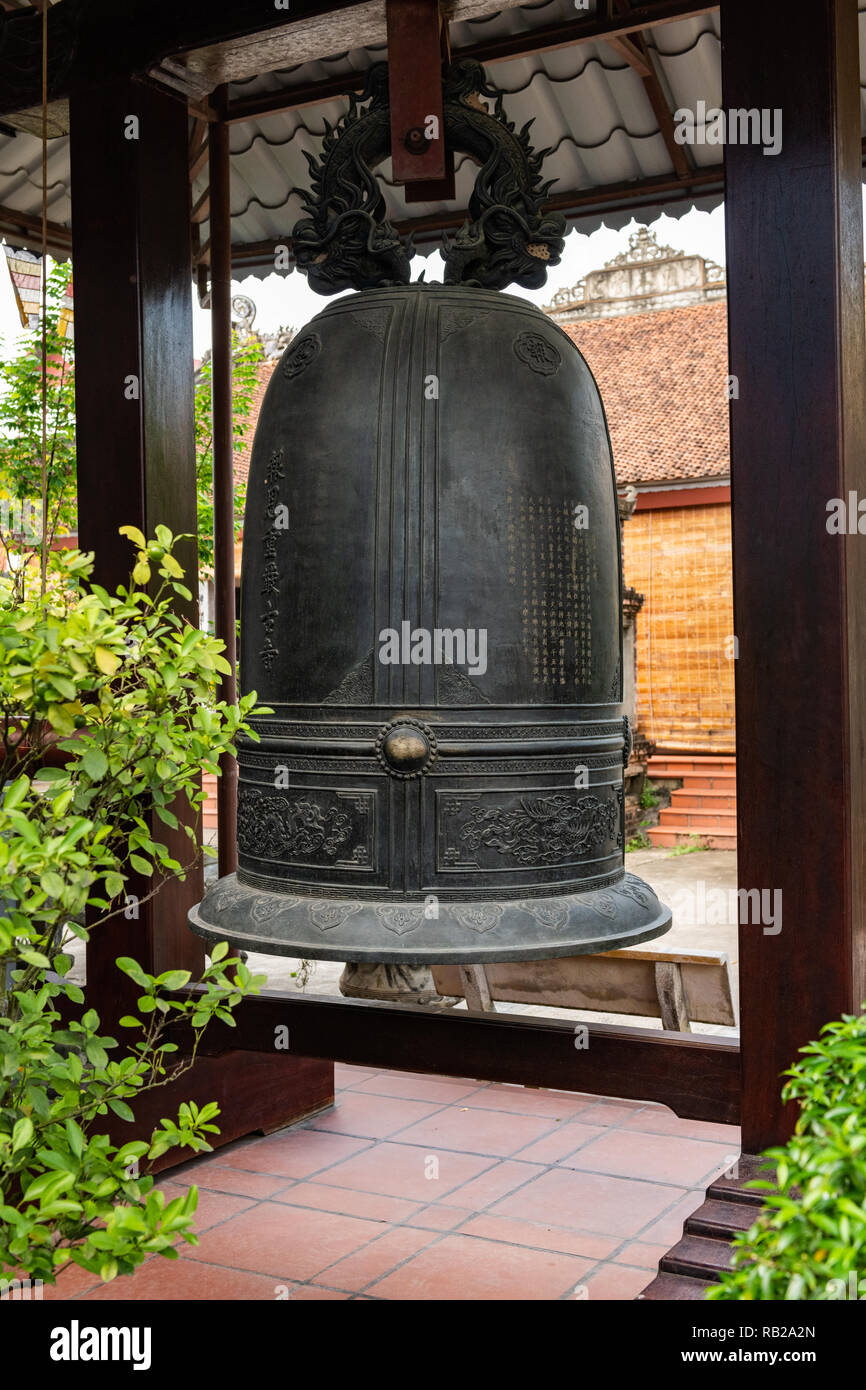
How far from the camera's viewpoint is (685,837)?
51.7 ft

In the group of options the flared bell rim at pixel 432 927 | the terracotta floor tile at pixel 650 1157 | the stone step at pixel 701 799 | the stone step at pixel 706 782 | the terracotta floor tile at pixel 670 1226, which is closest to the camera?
the flared bell rim at pixel 432 927

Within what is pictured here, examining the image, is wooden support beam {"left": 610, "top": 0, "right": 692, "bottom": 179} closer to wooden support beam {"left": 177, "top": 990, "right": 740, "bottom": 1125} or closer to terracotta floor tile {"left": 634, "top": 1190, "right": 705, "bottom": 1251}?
wooden support beam {"left": 177, "top": 990, "right": 740, "bottom": 1125}

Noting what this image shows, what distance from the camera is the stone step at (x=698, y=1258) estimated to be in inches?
95.7

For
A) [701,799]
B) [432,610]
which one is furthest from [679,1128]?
[701,799]

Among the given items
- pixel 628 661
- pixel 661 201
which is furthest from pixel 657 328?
pixel 661 201

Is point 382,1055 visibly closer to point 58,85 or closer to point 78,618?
point 78,618

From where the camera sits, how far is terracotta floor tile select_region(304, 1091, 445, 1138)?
14.9 feet

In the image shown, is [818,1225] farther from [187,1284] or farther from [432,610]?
[187,1284]

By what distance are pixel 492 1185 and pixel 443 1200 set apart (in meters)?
0.21

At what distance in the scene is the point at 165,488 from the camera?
3.54m

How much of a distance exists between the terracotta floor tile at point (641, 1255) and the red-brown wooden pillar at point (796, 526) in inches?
37.5

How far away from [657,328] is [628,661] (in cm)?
665

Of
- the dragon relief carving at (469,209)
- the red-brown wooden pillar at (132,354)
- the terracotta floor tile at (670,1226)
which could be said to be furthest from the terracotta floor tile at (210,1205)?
the dragon relief carving at (469,209)

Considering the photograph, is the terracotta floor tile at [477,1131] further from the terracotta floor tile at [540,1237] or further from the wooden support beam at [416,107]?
the wooden support beam at [416,107]
